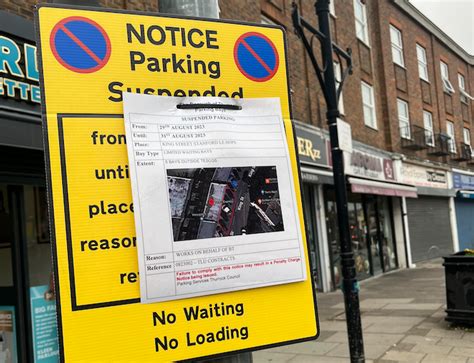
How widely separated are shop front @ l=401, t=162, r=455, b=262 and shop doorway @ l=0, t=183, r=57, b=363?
592 inches

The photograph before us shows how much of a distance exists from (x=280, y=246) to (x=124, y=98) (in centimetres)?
69

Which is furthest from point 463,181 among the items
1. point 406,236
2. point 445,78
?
point 406,236

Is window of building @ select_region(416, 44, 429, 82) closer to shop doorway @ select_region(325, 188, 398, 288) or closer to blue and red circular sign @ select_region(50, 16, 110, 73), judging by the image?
shop doorway @ select_region(325, 188, 398, 288)

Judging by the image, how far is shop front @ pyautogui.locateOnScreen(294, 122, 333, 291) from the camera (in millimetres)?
11344

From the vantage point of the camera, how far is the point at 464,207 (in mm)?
23656

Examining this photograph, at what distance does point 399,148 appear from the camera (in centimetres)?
1761

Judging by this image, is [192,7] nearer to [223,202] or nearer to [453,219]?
[223,202]

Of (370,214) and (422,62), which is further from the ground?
(422,62)

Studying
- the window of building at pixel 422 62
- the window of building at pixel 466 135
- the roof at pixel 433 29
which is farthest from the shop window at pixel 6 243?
the window of building at pixel 466 135

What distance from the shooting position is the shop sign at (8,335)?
4.72 metres

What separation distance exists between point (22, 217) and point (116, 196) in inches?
159

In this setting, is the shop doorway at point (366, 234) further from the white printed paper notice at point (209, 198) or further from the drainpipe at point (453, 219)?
the white printed paper notice at point (209, 198)

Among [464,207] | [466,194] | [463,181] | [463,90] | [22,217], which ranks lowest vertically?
[464,207]

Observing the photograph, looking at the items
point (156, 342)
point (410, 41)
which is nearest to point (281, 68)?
point (156, 342)
